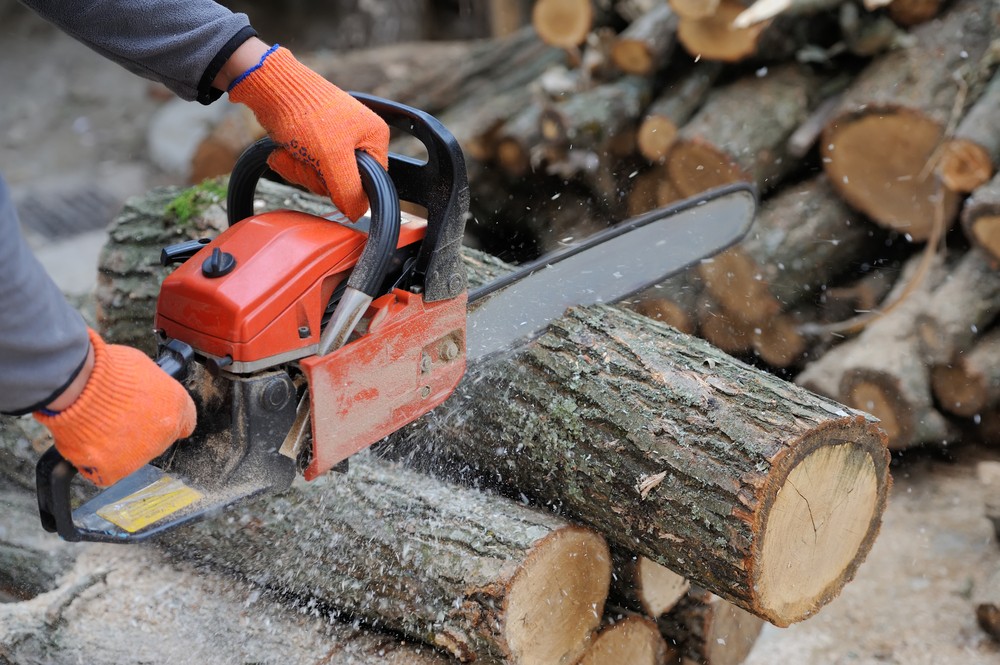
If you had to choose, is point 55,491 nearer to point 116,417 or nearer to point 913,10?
point 116,417

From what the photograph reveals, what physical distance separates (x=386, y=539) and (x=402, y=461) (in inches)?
14.6

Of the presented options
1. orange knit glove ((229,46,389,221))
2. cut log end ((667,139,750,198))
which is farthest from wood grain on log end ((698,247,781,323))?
orange knit glove ((229,46,389,221))

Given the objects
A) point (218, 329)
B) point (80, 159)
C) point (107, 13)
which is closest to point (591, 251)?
point (218, 329)

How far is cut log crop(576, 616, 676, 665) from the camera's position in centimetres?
220

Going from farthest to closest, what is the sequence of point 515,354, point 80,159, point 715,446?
point 80,159, point 515,354, point 715,446

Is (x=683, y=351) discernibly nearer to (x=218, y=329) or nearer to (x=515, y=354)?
(x=515, y=354)

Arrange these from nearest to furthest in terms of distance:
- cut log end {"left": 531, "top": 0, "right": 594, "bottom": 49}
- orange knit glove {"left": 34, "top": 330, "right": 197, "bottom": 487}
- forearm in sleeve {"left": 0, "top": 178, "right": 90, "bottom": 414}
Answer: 1. forearm in sleeve {"left": 0, "top": 178, "right": 90, "bottom": 414}
2. orange knit glove {"left": 34, "top": 330, "right": 197, "bottom": 487}
3. cut log end {"left": 531, "top": 0, "right": 594, "bottom": 49}

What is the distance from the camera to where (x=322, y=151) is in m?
1.77

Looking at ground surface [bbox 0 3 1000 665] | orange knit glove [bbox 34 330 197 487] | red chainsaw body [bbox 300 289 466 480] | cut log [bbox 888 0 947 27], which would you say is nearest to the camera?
orange knit glove [bbox 34 330 197 487]

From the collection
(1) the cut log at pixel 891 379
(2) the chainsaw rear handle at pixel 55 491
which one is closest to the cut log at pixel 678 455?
(2) the chainsaw rear handle at pixel 55 491

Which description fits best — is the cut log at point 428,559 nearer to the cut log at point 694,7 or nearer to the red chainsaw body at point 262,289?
the red chainsaw body at point 262,289

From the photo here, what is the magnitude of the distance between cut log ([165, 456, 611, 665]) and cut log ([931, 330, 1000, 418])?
1720 millimetres

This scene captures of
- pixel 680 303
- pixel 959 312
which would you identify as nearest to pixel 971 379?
pixel 959 312

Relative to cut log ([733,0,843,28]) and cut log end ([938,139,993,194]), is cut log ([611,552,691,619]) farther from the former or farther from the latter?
cut log ([733,0,843,28])
